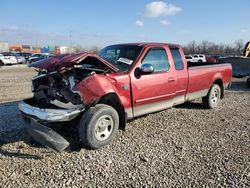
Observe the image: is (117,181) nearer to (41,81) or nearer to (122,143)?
(122,143)

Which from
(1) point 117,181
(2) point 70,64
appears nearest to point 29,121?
(2) point 70,64

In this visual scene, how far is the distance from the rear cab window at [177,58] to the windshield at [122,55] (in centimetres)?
110

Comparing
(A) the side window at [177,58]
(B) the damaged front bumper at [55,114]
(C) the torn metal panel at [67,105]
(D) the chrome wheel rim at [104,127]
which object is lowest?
(D) the chrome wheel rim at [104,127]

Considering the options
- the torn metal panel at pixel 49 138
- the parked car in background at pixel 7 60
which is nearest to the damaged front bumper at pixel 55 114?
the torn metal panel at pixel 49 138

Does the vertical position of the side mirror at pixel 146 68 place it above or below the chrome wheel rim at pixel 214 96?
above

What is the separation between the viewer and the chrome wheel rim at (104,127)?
16.3ft

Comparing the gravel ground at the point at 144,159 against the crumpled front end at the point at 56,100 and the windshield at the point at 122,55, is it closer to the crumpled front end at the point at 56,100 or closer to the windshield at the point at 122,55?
the crumpled front end at the point at 56,100

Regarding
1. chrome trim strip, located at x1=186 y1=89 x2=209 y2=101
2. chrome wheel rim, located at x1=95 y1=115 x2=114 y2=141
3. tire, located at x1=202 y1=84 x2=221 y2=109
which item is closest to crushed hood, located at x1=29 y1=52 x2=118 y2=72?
chrome wheel rim, located at x1=95 y1=115 x2=114 y2=141

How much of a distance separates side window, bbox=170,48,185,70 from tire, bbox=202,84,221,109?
1809mm

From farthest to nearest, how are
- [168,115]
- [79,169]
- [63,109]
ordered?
[168,115], [63,109], [79,169]

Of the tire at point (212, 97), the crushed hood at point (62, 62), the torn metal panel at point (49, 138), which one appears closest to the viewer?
the torn metal panel at point (49, 138)

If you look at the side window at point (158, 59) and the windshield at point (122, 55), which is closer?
the windshield at point (122, 55)

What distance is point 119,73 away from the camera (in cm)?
542

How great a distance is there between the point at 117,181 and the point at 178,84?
3.45 metres
